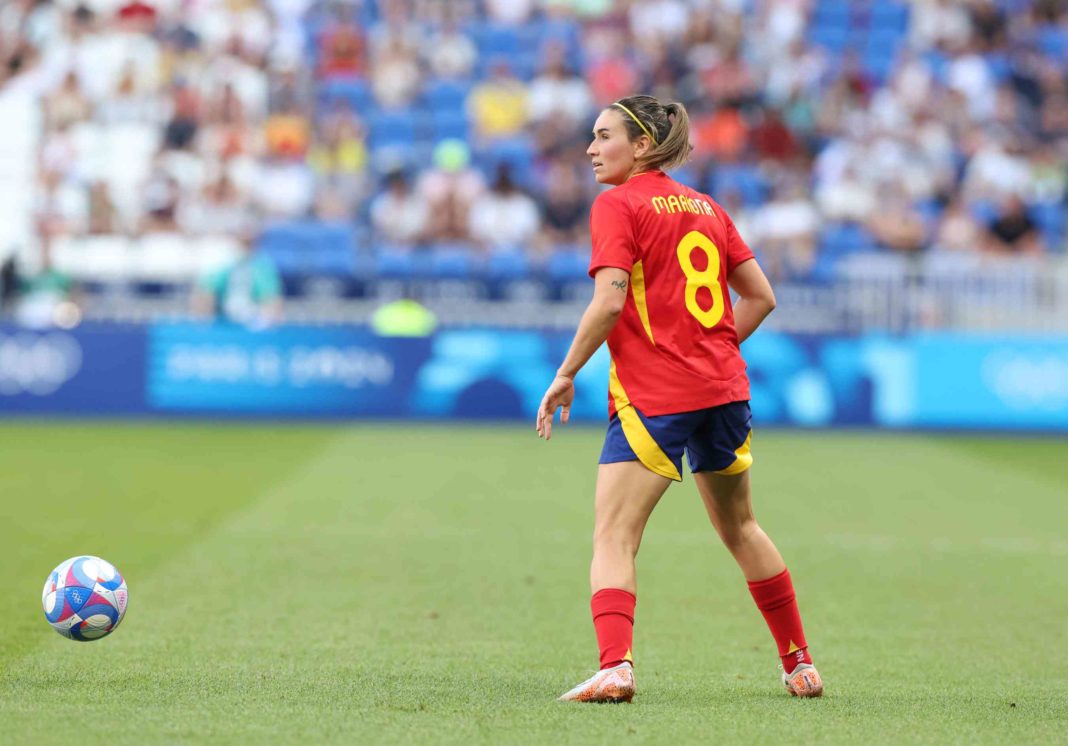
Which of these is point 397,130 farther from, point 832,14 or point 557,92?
point 832,14

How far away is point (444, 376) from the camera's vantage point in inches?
764

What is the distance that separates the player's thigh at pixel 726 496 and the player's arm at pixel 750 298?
521 millimetres

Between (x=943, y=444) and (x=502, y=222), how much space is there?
6720mm

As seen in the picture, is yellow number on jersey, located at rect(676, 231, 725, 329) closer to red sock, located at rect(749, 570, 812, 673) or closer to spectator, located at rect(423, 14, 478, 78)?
red sock, located at rect(749, 570, 812, 673)

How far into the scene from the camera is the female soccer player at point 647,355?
17.7ft

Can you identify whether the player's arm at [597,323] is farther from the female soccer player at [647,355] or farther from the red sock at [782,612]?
the red sock at [782,612]

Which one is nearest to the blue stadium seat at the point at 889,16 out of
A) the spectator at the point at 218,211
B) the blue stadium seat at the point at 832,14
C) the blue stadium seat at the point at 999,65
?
the blue stadium seat at the point at 832,14

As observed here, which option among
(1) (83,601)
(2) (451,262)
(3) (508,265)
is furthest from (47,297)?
(1) (83,601)

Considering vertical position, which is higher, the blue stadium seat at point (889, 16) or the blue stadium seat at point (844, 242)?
the blue stadium seat at point (889, 16)

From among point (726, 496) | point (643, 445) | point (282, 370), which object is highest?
point (643, 445)

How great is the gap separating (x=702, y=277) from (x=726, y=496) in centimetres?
78

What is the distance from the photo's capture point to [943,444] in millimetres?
17750

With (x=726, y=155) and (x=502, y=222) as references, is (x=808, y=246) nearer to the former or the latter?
(x=726, y=155)

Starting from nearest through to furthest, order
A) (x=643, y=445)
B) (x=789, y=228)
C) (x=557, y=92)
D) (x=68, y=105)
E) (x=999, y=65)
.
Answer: (x=643, y=445) → (x=789, y=228) → (x=557, y=92) → (x=68, y=105) → (x=999, y=65)
